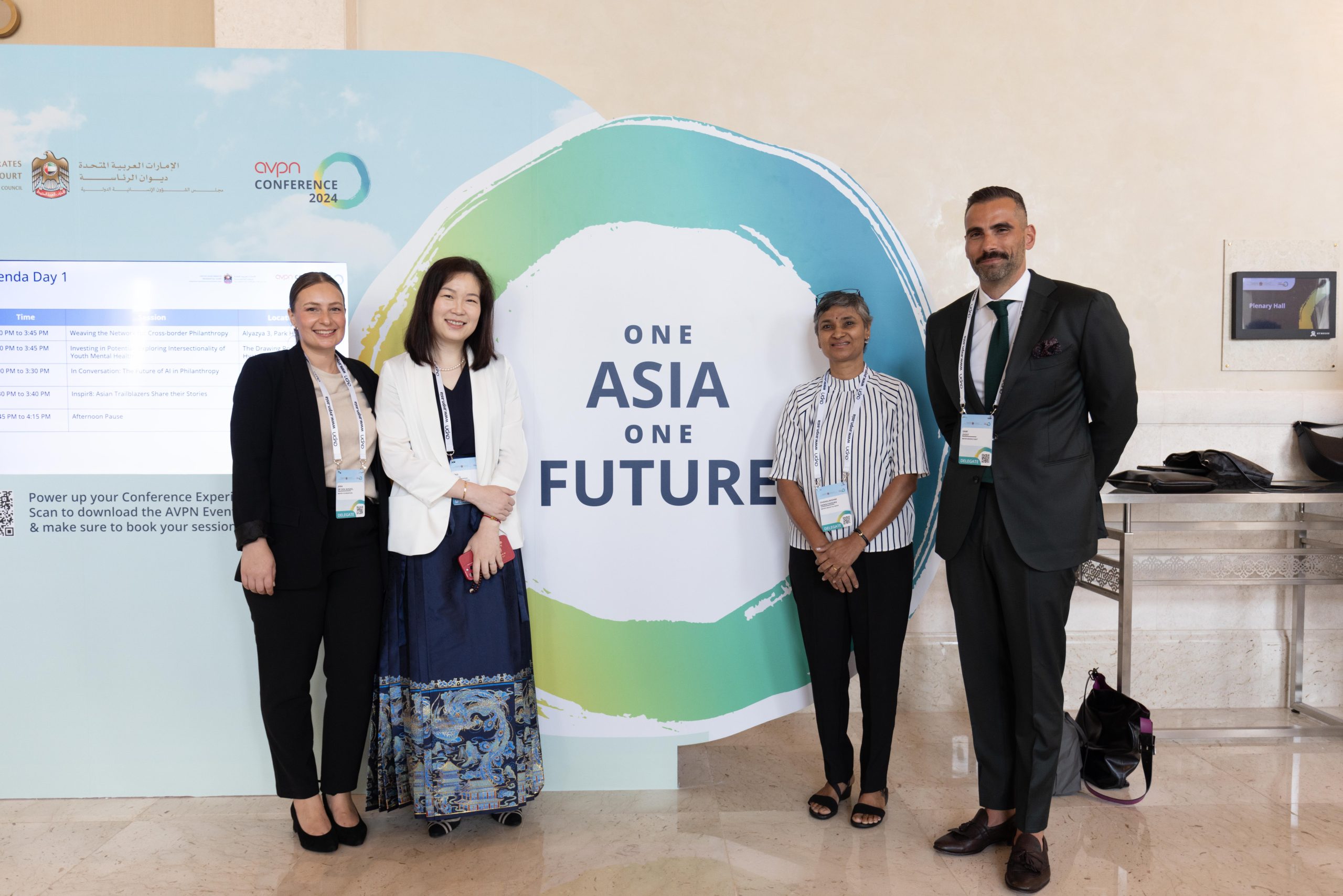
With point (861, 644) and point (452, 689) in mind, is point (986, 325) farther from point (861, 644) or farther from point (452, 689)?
point (452, 689)

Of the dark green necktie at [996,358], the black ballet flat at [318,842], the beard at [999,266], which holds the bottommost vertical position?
the black ballet flat at [318,842]

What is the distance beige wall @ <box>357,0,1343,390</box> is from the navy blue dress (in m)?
1.88

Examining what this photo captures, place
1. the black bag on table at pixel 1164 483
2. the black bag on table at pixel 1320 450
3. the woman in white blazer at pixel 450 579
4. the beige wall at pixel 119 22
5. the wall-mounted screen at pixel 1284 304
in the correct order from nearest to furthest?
the woman in white blazer at pixel 450 579 → the black bag on table at pixel 1164 483 → the black bag on table at pixel 1320 450 → the wall-mounted screen at pixel 1284 304 → the beige wall at pixel 119 22

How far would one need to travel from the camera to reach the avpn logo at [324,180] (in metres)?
2.76

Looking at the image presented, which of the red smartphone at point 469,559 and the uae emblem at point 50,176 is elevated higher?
the uae emblem at point 50,176

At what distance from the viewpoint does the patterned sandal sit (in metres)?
2.57

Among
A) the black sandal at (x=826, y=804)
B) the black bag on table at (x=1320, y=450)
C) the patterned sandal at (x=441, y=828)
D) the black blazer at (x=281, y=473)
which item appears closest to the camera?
the black blazer at (x=281, y=473)

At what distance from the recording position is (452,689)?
8.15 feet

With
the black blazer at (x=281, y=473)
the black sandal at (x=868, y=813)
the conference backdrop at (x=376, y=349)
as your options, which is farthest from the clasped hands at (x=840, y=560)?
the black blazer at (x=281, y=473)

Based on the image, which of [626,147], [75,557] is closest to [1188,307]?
[626,147]

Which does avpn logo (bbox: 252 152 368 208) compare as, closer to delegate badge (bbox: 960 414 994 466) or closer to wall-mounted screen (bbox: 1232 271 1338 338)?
delegate badge (bbox: 960 414 994 466)

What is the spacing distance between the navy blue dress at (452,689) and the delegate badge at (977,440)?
4.68 feet

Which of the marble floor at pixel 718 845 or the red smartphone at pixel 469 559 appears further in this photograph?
the red smartphone at pixel 469 559

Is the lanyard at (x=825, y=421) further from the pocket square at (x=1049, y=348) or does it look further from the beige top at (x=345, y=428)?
the beige top at (x=345, y=428)
